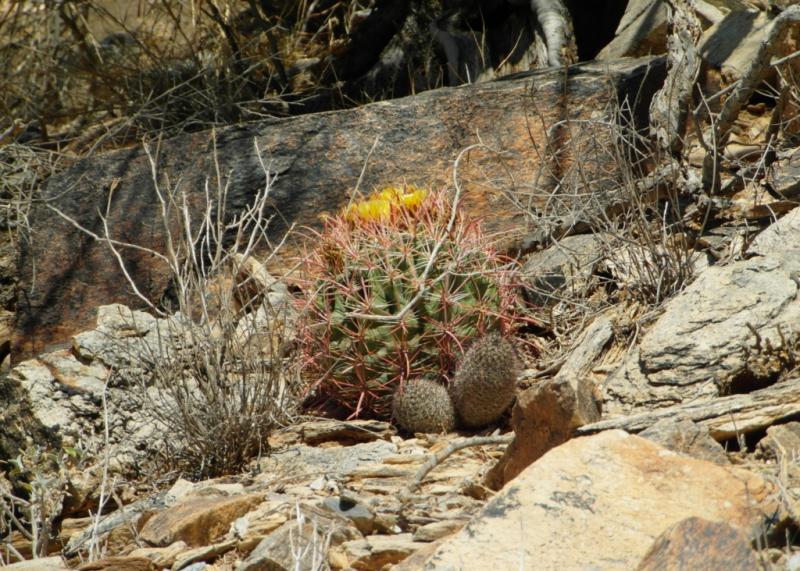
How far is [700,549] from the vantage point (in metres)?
1.94

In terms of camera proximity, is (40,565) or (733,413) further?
(733,413)

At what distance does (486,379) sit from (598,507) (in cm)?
171

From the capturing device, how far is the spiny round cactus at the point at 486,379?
4.00 m

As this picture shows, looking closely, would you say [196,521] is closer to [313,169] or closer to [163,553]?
[163,553]

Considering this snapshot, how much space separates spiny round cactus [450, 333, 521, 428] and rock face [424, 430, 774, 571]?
58.2 inches

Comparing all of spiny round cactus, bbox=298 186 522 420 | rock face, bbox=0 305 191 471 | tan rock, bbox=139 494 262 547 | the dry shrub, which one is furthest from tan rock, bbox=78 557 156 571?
spiny round cactus, bbox=298 186 522 420

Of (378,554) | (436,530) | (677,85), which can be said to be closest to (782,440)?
(436,530)

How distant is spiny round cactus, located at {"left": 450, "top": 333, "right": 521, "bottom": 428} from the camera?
4000mm

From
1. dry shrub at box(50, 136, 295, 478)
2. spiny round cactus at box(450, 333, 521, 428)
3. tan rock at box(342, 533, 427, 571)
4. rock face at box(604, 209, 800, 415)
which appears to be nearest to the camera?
tan rock at box(342, 533, 427, 571)

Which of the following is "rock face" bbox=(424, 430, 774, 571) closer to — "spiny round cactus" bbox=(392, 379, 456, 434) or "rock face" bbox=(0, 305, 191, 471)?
"spiny round cactus" bbox=(392, 379, 456, 434)

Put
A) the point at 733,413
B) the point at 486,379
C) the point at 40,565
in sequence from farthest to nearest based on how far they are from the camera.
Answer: the point at 486,379, the point at 733,413, the point at 40,565

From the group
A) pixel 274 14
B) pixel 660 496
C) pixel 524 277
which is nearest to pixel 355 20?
pixel 274 14

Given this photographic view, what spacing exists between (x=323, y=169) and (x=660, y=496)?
3.31 m

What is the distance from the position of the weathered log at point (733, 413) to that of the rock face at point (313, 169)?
219 centimetres
